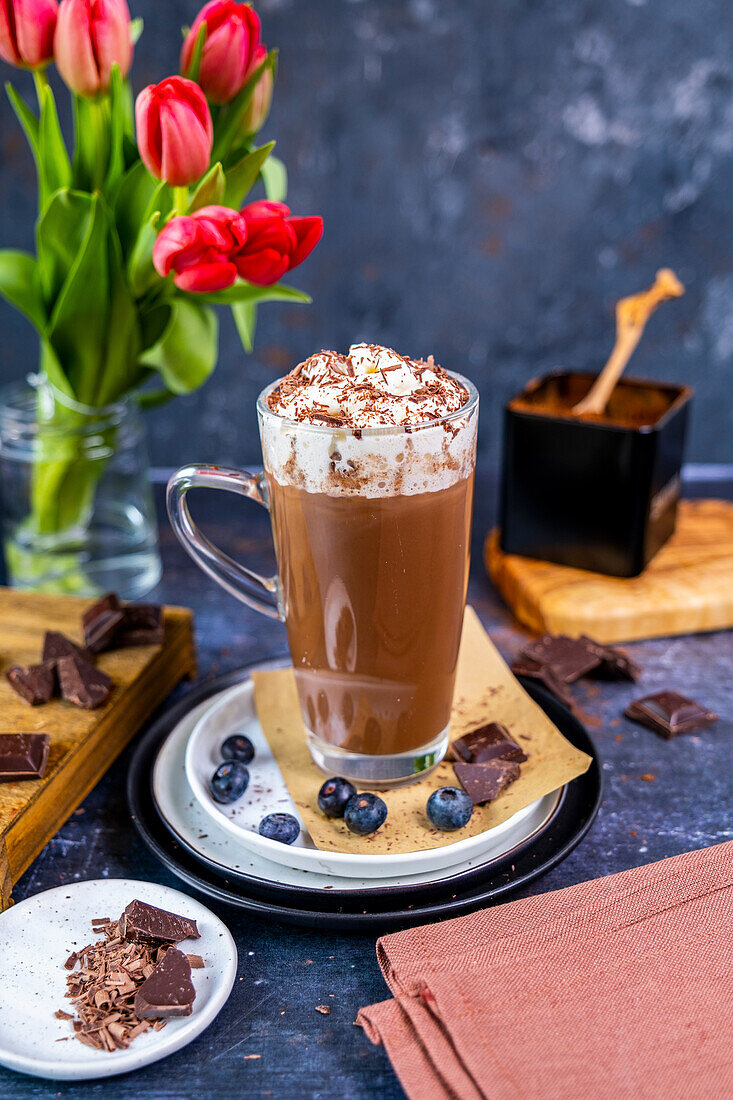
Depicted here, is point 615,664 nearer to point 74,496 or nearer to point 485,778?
point 485,778

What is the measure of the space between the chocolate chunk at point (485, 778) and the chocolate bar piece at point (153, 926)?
0.28 meters

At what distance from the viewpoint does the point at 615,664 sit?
1.20 meters

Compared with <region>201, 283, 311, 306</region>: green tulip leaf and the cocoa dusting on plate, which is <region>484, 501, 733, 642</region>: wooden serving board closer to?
<region>201, 283, 311, 306</region>: green tulip leaf

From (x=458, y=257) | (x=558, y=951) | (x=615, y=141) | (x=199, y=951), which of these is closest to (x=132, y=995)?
(x=199, y=951)

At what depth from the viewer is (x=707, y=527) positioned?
1.55m

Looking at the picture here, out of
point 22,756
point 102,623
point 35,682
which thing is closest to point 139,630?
point 102,623

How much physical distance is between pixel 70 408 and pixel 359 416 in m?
0.63

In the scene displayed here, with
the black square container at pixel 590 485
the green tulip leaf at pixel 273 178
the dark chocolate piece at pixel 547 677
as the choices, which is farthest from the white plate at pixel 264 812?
the green tulip leaf at pixel 273 178

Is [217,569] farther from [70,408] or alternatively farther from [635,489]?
[635,489]

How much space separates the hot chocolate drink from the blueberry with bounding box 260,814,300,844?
13 centimetres

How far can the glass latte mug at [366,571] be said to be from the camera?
85cm

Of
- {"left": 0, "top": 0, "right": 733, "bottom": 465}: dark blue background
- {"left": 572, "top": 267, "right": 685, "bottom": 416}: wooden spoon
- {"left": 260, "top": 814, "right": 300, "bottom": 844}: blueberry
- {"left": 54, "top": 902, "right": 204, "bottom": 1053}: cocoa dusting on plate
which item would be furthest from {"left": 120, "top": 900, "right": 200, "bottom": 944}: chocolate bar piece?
{"left": 0, "top": 0, "right": 733, "bottom": 465}: dark blue background

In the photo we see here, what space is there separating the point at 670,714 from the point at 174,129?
80 centimetres

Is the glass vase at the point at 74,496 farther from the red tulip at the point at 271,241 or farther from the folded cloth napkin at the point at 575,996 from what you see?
the folded cloth napkin at the point at 575,996
